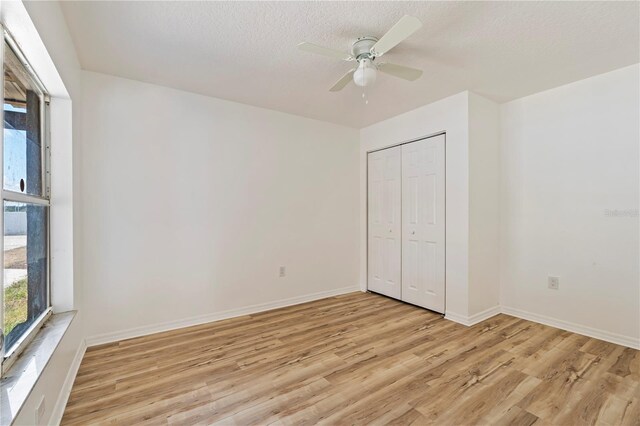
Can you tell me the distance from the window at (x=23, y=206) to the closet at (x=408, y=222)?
3340 millimetres

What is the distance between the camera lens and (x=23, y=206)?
153 centimetres

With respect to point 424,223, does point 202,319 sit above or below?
below

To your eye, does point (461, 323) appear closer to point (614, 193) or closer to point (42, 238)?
point (614, 193)

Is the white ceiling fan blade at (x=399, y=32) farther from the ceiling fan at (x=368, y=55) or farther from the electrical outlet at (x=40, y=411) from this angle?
the electrical outlet at (x=40, y=411)

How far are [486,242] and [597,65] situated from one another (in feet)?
5.85

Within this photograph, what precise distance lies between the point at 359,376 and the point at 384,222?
226 centimetres

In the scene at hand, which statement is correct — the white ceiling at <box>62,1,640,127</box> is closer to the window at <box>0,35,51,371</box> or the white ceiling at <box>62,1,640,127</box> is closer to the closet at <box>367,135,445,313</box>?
the window at <box>0,35,51,371</box>

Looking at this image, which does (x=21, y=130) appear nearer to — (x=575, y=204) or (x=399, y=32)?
(x=399, y=32)

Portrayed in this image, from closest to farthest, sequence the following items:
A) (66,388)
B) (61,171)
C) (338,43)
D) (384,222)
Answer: (66,388) → (61,171) → (338,43) → (384,222)

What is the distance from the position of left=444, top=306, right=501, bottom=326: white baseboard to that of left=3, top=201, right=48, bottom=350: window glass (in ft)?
10.9

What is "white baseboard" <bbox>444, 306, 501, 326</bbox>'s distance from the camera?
115 inches

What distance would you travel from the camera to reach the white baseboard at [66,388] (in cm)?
154

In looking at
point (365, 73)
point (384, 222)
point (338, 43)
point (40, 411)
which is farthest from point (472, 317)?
point (40, 411)

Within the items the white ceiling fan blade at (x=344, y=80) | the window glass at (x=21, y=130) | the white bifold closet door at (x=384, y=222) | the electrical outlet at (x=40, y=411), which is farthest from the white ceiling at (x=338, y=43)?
the electrical outlet at (x=40, y=411)
